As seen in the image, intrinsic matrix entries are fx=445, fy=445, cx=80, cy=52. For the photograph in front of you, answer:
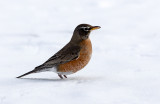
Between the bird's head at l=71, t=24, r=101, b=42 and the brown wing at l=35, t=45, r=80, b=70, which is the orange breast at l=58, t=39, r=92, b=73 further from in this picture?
the bird's head at l=71, t=24, r=101, b=42

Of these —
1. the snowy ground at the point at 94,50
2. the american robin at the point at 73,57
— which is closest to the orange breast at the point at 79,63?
the american robin at the point at 73,57

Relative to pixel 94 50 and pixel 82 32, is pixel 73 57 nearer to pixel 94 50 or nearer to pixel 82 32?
pixel 82 32

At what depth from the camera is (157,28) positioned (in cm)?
1301

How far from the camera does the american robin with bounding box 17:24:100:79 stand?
6.89m

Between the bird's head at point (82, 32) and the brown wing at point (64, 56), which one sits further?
the bird's head at point (82, 32)

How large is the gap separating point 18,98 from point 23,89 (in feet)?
1.52

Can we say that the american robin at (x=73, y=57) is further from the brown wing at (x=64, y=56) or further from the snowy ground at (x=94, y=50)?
the snowy ground at (x=94, y=50)

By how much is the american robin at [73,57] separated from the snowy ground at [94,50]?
0.18 metres

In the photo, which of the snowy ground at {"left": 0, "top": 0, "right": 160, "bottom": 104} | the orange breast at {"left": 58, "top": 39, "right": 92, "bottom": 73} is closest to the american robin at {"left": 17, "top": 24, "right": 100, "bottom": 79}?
the orange breast at {"left": 58, "top": 39, "right": 92, "bottom": 73}

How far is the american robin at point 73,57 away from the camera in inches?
271

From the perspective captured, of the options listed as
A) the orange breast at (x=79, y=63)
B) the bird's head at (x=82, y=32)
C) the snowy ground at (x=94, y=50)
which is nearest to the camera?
the snowy ground at (x=94, y=50)

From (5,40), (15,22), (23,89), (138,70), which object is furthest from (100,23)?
(23,89)

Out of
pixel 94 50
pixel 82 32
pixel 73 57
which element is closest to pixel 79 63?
pixel 73 57

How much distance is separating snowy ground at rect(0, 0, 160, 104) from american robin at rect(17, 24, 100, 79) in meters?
0.18
